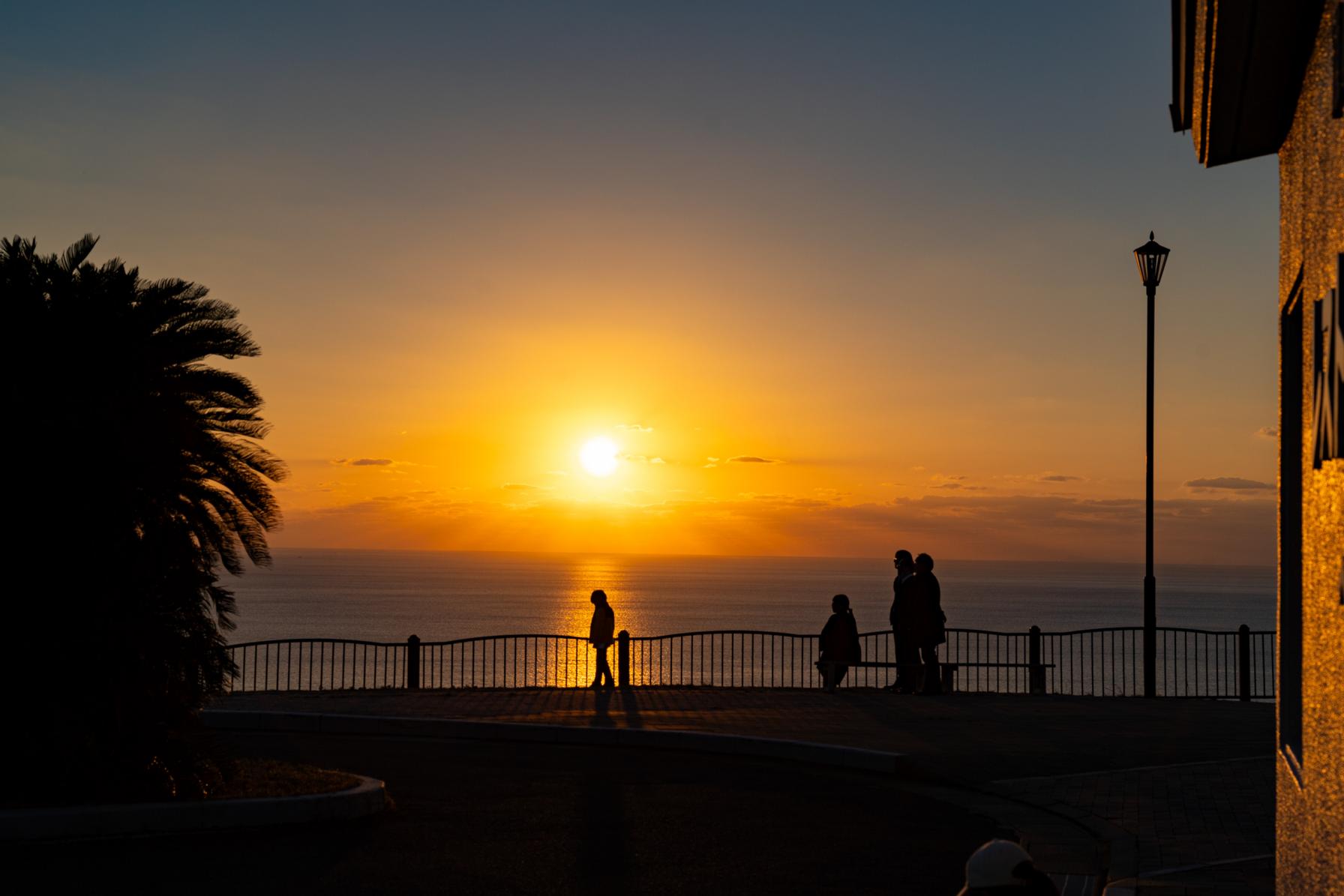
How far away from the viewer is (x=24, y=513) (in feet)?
34.0

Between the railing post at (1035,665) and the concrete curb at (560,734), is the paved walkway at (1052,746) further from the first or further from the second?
the railing post at (1035,665)

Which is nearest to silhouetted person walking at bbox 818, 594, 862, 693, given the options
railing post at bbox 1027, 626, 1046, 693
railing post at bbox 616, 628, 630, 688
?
railing post at bbox 1027, 626, 1046, 693

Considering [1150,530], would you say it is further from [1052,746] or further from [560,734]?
[560,734]

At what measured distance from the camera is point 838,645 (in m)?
21.8

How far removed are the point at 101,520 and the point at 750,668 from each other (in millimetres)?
74658

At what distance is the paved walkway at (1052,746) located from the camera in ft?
30.7

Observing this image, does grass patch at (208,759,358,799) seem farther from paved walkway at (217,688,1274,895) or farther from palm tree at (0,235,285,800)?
paved walkway at (217,688,1274,895)

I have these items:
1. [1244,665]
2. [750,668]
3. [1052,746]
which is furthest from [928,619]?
[750,668]

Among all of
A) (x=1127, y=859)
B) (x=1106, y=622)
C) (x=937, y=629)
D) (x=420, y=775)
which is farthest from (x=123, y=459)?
(x=1106, y=622)

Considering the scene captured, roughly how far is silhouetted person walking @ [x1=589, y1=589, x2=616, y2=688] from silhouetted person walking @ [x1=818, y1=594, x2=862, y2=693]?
3673mm

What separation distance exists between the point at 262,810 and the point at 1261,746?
10712mm

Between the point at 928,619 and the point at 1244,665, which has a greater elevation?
the point at 928,619

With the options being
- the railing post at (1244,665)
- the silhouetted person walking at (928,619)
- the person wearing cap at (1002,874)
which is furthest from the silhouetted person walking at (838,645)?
the person wearing cap at (1002,874)

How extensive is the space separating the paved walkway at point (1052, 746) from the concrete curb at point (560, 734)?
64 cm
